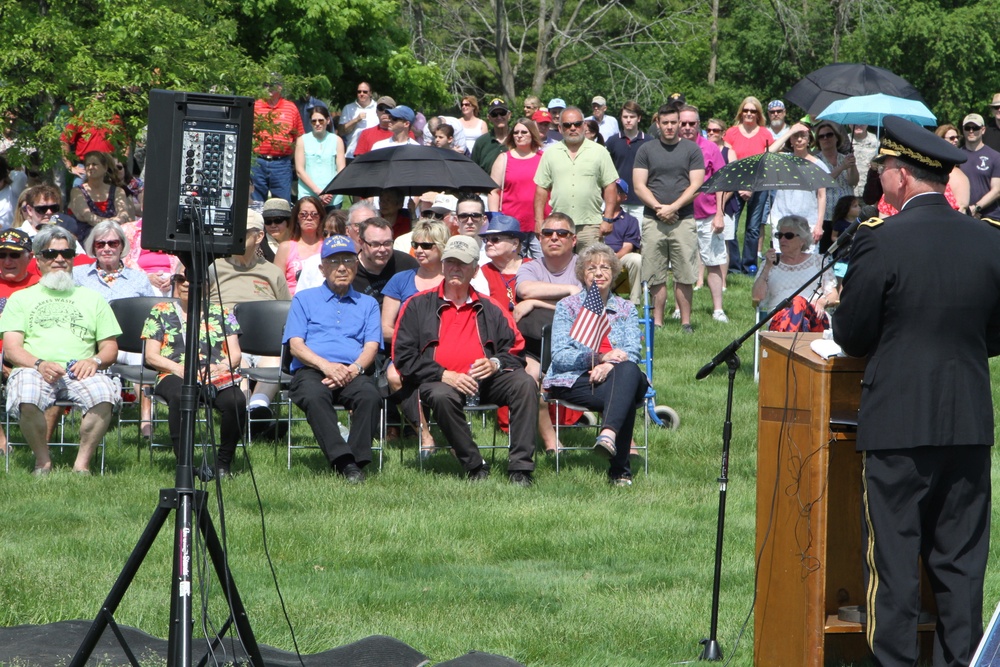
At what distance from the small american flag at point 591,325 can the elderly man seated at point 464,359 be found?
0.44 meters

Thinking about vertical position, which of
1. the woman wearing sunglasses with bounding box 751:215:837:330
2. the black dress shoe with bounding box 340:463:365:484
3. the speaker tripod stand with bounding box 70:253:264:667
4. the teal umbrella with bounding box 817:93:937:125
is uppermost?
the teal umbrella with bounding box 817:93:937:125

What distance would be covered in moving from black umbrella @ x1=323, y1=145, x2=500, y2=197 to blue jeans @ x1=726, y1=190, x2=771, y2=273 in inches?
191

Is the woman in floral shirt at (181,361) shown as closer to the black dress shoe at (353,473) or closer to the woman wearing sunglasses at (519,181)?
the black dress shoe at (353,473)

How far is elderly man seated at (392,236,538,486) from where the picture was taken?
338 inches

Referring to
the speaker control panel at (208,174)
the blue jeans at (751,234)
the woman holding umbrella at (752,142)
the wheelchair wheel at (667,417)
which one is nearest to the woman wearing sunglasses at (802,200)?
the blue jeans at (751,234)

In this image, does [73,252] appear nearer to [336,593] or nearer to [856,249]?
[336,593]

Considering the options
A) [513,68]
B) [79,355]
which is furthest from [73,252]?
[513,68]

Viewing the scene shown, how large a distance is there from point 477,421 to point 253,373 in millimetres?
1870

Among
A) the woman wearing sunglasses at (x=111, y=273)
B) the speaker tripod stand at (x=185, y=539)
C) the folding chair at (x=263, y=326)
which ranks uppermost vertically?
the woman wearing sunglasses at (x=111, y=273)

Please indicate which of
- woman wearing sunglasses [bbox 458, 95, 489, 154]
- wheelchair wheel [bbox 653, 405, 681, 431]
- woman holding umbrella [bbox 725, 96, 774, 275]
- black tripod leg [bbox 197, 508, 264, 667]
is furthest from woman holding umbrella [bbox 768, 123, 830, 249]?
black tripod leg [bbox 197, 508, 264, 667]

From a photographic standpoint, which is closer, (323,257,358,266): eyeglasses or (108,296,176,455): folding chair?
(323,257,358,266): eyeglasses

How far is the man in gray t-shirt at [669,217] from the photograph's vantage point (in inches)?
512

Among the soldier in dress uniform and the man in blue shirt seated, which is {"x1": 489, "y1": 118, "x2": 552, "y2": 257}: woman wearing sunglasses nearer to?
the man in blue shirt seated

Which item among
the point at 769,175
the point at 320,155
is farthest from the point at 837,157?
the point at 320,155
